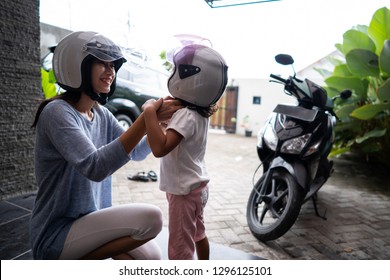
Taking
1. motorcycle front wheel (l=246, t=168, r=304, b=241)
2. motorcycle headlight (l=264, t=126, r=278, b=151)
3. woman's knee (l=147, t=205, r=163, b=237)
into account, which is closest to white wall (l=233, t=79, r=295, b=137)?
motorcycle headlight (l=264, t=126, r=278, b=151)

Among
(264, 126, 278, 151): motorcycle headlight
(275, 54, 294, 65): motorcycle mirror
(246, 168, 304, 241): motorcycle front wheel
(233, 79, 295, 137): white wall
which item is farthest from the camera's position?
(233, 79, 295, 137): white wall

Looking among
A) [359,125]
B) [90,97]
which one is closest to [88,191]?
[90,97]

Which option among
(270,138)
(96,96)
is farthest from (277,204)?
(96,96)

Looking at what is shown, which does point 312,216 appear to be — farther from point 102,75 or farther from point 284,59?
point 102,75

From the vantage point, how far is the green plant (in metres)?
3.22

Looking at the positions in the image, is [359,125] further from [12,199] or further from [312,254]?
[12,199]

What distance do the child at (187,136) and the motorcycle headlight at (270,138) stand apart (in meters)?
1.03

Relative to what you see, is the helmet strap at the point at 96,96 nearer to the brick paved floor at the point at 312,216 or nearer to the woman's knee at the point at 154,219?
the woman's knee at the point at 154,219

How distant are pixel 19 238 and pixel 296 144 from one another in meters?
1.84

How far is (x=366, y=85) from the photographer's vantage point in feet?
12.1

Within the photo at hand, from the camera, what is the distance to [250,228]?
6.50ft

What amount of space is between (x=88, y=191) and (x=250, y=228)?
128 cm

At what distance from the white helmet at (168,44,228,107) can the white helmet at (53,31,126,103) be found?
246 mm

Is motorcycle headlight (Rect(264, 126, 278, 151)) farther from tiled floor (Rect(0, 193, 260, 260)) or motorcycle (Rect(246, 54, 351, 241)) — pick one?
tiled floor (Rect(0, 193, 260, 260))
